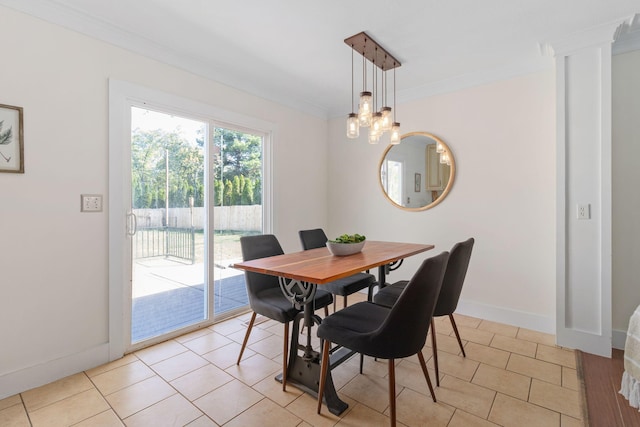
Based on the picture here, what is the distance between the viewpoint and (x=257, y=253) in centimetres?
241

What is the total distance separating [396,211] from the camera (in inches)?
143

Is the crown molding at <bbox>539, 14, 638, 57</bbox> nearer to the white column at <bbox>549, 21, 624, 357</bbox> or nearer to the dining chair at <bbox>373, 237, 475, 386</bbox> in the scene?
the white column at <bbox>549, 21, 624, 357</bbox>

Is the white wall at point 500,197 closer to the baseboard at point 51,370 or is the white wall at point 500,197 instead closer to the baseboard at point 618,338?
the baseboard at point 618,338

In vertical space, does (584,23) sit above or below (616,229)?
above

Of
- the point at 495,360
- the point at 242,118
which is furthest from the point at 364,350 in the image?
the point at 242,118

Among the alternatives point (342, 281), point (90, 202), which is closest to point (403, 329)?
point (342, 281)

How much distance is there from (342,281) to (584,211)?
195cm

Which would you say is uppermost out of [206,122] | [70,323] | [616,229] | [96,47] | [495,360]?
[96,47]

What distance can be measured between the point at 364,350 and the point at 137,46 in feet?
8.77

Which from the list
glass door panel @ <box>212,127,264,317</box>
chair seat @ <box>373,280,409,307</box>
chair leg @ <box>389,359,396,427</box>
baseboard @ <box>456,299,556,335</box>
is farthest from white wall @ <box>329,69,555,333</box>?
chair leg @ <box>389,359,396,427</box>

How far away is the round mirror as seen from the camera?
3.26m

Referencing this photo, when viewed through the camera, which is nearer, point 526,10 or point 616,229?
point 526,10

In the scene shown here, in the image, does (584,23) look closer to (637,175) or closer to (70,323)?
(637,175)

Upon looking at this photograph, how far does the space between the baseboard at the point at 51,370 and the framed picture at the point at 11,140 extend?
1.24 metres
